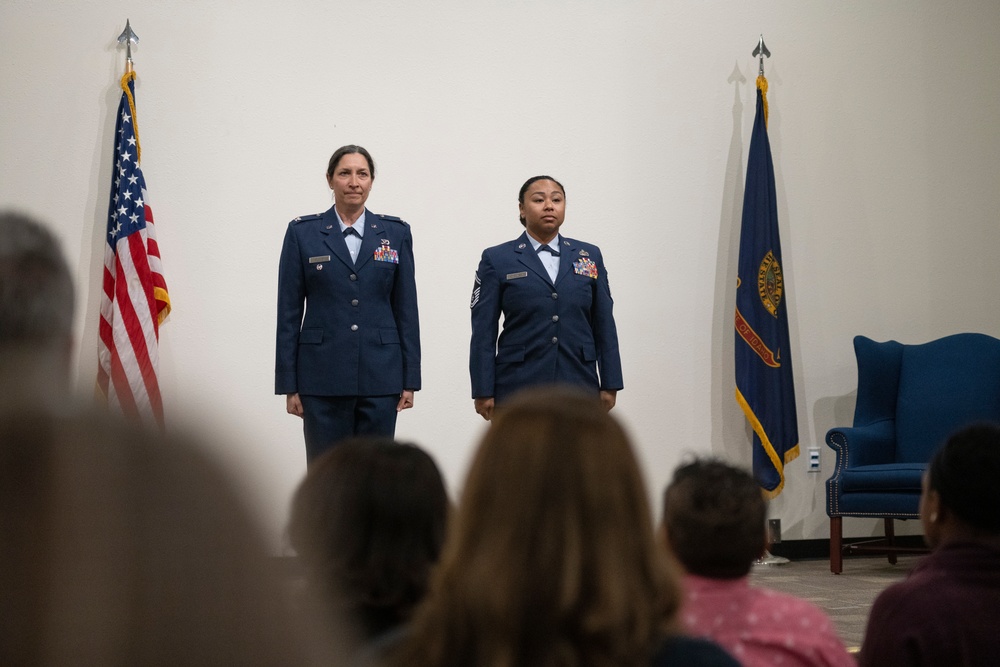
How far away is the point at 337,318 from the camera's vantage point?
13.2 feet

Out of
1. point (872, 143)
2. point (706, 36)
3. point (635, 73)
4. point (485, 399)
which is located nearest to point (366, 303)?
point (485, 399)

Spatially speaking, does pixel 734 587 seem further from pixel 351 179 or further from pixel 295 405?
pixel 351 179

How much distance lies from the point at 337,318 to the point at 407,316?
28 cm

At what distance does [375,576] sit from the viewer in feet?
4.10

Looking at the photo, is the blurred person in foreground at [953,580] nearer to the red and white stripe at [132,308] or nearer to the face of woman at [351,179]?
the face of woman at [351,179]

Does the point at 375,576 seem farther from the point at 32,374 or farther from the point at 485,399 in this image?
Answer: the point at 485,399

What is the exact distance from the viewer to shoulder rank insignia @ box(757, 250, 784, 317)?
220 inches

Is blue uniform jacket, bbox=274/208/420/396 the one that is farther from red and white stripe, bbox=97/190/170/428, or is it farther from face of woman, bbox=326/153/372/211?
red and white stripe, bbox=97/190/170/428

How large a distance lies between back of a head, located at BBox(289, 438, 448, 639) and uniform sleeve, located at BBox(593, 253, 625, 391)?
313 cm

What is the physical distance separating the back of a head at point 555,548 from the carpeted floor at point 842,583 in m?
2.46

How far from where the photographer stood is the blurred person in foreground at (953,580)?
1510 mm

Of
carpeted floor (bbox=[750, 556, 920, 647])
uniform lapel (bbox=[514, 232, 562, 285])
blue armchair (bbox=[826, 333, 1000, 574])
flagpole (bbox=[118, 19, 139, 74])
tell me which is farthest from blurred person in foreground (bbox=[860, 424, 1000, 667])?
flagpole (bbox=[118, 19, 139, 74])

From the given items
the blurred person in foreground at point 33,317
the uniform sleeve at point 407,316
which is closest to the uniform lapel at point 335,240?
the uniform sleeve at point 407,316

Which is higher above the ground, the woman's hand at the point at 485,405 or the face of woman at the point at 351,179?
the face of woman at the point at 351,179
